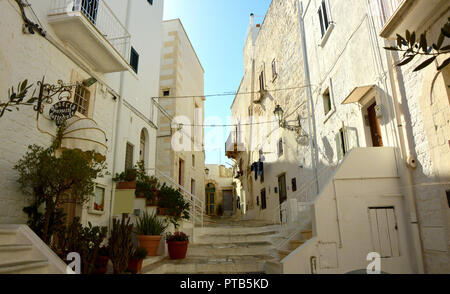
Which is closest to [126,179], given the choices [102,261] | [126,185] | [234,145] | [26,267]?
[126,185]

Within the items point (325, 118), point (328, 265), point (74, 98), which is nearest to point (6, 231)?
point (74, 98)

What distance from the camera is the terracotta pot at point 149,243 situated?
8.00 m

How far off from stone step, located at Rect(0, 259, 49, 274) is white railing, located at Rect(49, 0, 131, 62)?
531 centimetres

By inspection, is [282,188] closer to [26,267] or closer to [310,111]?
[310,111]

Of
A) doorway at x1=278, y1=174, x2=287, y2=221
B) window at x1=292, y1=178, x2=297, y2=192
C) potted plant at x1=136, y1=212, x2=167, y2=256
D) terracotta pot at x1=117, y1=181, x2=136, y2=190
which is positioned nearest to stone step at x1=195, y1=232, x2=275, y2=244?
potted plant at x1=136, y1=212, x2=167, y2=256

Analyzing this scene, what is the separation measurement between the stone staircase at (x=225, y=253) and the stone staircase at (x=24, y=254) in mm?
2192

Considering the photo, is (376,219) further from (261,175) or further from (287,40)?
(261,175)

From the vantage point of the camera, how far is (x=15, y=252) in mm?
4473

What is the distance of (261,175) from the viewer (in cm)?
1684

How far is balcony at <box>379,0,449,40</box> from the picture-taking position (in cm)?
489

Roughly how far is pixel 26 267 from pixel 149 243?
4.03 meters

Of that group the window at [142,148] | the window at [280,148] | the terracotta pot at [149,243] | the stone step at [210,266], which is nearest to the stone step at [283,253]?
the stone step at [210,266]

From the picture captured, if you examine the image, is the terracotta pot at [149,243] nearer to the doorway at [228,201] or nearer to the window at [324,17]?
the window at [324,17]
